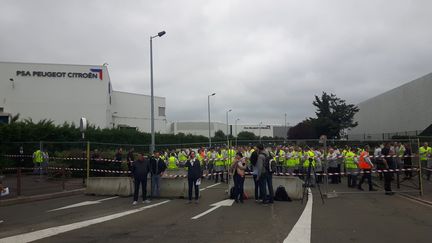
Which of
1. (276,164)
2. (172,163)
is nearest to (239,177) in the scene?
(276,164)

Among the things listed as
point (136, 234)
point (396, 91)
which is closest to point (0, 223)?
point (136, 234)

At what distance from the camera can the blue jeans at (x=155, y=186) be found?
15445 mm

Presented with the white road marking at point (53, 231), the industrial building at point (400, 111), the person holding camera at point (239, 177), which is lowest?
the white road marking at point (53, 231)

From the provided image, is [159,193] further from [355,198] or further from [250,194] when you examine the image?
[355,198]

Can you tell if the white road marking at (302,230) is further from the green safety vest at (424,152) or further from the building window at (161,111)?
the building window at (161,111)

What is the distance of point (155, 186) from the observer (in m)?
15.7

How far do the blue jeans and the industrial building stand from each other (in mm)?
27758

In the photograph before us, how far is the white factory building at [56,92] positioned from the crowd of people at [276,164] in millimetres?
31394

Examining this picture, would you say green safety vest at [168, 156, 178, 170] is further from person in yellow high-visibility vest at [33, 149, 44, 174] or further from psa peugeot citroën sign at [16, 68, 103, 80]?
psa peugeot citroën sign at [16, 68, 103, 80]

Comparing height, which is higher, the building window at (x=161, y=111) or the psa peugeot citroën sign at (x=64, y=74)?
the psa peugeot citroën sign at (x=64, y=74)

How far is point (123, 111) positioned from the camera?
64562 millimetres

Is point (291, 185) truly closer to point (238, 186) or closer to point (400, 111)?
point (238, 186)

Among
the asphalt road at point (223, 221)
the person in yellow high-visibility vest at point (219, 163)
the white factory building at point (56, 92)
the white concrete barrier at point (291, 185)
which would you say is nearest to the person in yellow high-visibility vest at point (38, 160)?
the asphalt road at point (223, 221)

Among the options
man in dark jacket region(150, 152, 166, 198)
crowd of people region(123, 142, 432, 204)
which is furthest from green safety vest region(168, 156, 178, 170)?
man in dark jacket region(150, 152, 166, 198)
